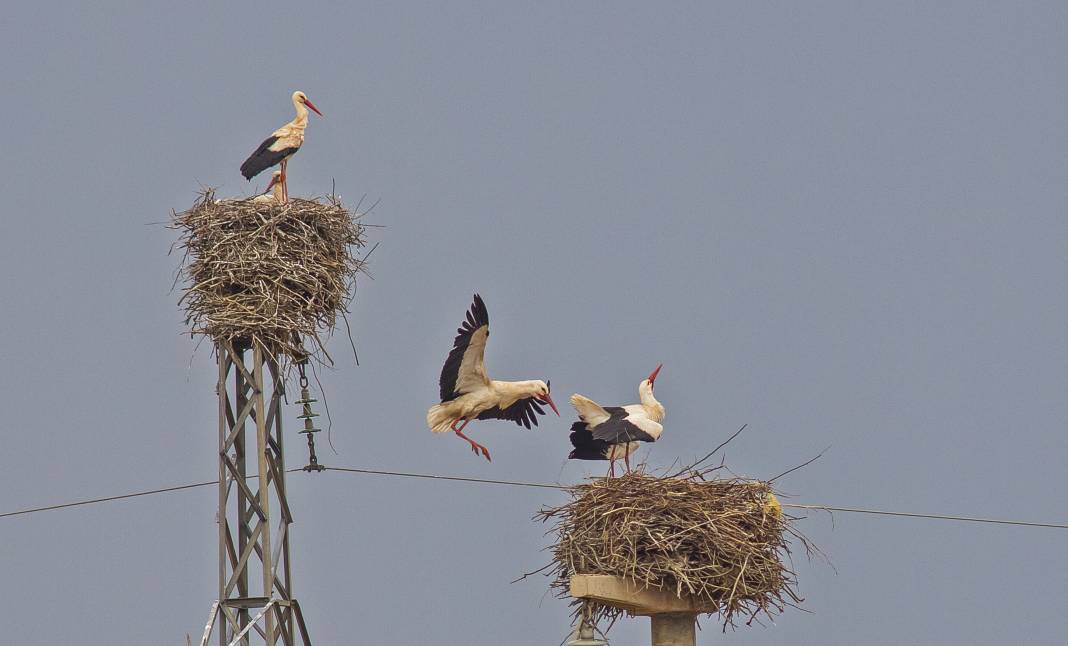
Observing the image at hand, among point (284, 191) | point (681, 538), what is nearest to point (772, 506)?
point (681, 538)

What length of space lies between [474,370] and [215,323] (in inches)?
81.4

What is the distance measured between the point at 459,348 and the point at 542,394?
1.02m

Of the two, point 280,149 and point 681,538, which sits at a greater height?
point 280,149

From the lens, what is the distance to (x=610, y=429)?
1830cm

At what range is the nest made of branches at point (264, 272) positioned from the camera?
17578 mm

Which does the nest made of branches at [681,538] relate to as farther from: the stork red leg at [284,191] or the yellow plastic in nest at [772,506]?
the stork red leg at [284,191]

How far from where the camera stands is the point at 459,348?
18.2 m

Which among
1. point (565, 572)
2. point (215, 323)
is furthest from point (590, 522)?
point (215, 323)

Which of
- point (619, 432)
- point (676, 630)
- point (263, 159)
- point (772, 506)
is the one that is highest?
point (263, 159)

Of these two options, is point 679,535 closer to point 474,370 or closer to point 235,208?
point 474,370

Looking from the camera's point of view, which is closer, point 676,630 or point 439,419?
point 676,630

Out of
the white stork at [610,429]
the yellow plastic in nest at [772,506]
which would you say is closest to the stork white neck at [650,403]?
the white stork at [610,429]

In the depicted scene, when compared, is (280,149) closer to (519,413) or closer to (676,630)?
(519,413)

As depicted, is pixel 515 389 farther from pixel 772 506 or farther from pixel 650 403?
pixel 772 506
